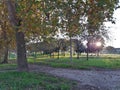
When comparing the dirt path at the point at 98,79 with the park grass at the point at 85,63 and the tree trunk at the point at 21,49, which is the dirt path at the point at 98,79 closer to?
the tree trunk at the point at 21,49

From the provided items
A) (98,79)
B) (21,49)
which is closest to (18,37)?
(21,49)

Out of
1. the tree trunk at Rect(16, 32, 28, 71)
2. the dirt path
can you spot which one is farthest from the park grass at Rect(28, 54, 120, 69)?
the tree trunk at Rect(16, 32, 28, 71)

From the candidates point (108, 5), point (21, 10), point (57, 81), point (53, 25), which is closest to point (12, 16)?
point (21, 10)

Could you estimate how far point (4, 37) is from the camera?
136ft

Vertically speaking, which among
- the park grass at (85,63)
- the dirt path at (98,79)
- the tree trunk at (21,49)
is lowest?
the dirt path at (98,79)

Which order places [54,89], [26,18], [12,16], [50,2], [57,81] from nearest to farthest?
[54,89]
[50,2]
[57,81]
[26,18]
[12,16]

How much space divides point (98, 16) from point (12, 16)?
7137 mm

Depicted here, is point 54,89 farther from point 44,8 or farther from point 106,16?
point 106,16

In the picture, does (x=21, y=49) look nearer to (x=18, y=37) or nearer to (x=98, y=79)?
(x=18, y=37)

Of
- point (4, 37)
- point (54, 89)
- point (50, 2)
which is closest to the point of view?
point (54, 89)

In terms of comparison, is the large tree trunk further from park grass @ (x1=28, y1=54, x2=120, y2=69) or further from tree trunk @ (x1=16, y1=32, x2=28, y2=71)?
park grass @ (x1=28, y1=54, x2=120, y2=69)

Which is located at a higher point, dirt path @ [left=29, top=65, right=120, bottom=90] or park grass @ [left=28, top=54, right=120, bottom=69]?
park grass @ [left=28, top=54, right=120, bottom=69]

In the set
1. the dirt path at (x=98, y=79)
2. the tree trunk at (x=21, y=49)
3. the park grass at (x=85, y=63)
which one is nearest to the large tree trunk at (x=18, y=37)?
the tree trunk at (x=21, y=49)

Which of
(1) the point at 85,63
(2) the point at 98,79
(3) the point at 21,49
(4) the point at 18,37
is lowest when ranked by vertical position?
(2) the point at 98,79
